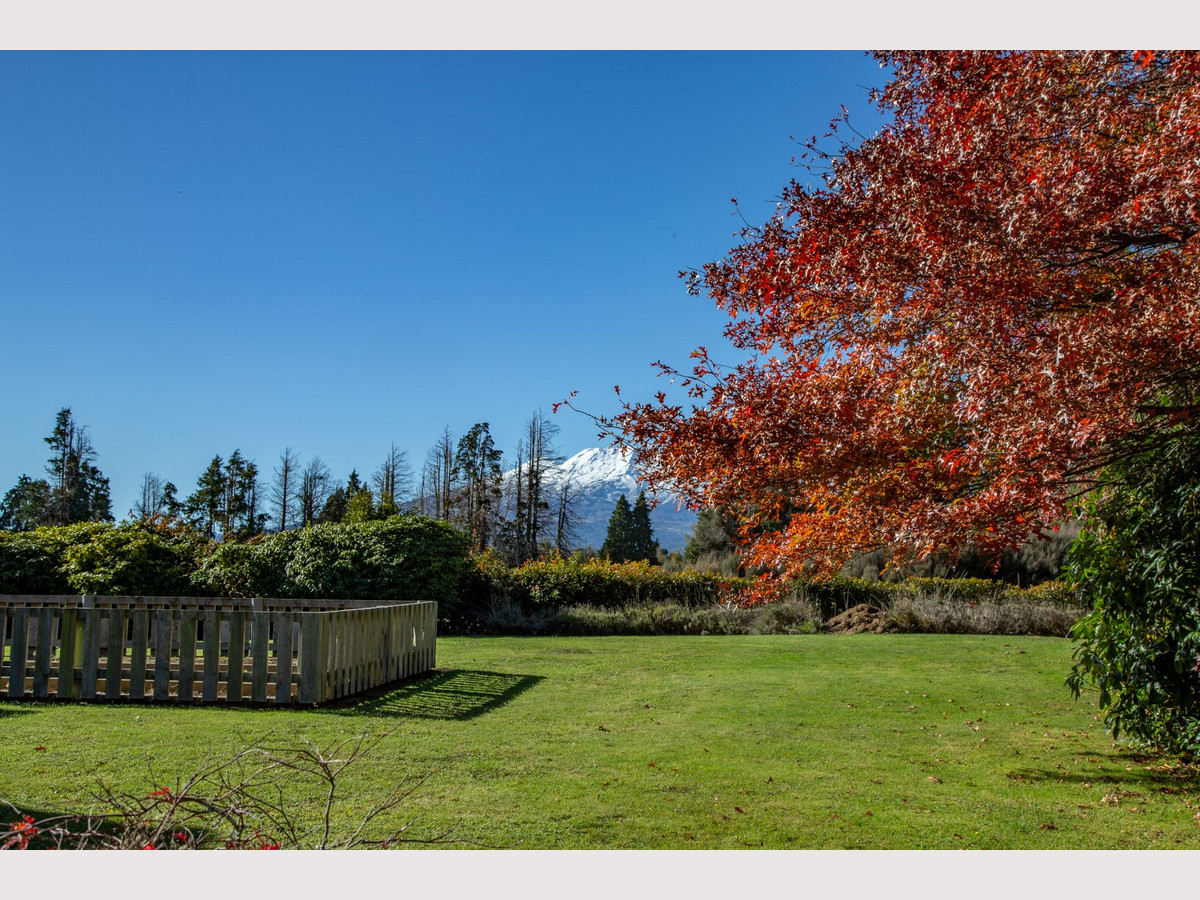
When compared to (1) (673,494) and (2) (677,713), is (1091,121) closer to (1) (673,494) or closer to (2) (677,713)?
(1) (673,494)

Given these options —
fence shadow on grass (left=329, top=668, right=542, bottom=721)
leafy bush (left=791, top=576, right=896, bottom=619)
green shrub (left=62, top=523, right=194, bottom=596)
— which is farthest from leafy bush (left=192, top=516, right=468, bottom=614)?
leafy bush (left=791, top=576, right=896, bottom=619)

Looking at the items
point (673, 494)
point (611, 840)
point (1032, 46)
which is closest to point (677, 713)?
point (673, 494)

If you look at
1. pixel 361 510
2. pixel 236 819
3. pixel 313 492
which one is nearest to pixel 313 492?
pixel 313 492

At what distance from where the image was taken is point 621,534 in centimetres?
5362

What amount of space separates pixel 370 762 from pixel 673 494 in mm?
2964

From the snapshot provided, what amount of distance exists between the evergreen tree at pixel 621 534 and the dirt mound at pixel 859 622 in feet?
107

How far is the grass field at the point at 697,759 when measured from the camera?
4.88 meters

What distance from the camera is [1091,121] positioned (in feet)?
19.0

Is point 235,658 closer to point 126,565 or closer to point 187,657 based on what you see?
point 187,657

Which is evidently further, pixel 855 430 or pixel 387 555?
pixel 387 555

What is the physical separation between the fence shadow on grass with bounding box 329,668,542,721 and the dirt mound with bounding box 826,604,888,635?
28.2ft

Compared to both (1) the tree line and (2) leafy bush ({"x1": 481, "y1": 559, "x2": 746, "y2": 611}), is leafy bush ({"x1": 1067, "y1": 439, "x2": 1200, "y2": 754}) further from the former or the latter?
(1) the tree line

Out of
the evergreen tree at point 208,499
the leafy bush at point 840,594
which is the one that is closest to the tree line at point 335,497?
the evergreen tree at point 208,499

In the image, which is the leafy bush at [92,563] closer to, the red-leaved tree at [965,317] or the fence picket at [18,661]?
the fence picket at [18,661]
